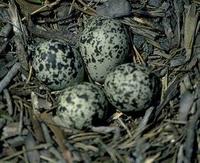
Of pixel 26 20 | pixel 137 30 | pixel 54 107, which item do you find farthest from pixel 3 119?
pixel 137 30

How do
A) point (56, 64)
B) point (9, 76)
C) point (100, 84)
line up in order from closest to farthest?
point (56, 64)
point (9, 76)
point (100, 84)

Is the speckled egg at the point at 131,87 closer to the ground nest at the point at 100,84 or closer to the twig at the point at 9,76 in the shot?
the ground nest at the point at 100,84

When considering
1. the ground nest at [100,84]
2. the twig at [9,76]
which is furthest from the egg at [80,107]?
the twig at [9,76]

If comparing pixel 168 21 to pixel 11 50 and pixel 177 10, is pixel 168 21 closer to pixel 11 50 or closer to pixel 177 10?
pixel 177 10

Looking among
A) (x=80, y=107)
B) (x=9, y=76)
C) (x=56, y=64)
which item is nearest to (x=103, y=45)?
(x=56, y=64)

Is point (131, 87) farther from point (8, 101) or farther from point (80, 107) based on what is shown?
point (8, 101)

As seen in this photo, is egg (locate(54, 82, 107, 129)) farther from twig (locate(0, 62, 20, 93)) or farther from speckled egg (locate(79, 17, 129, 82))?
twig (locate(0, 62, 20, 93))
